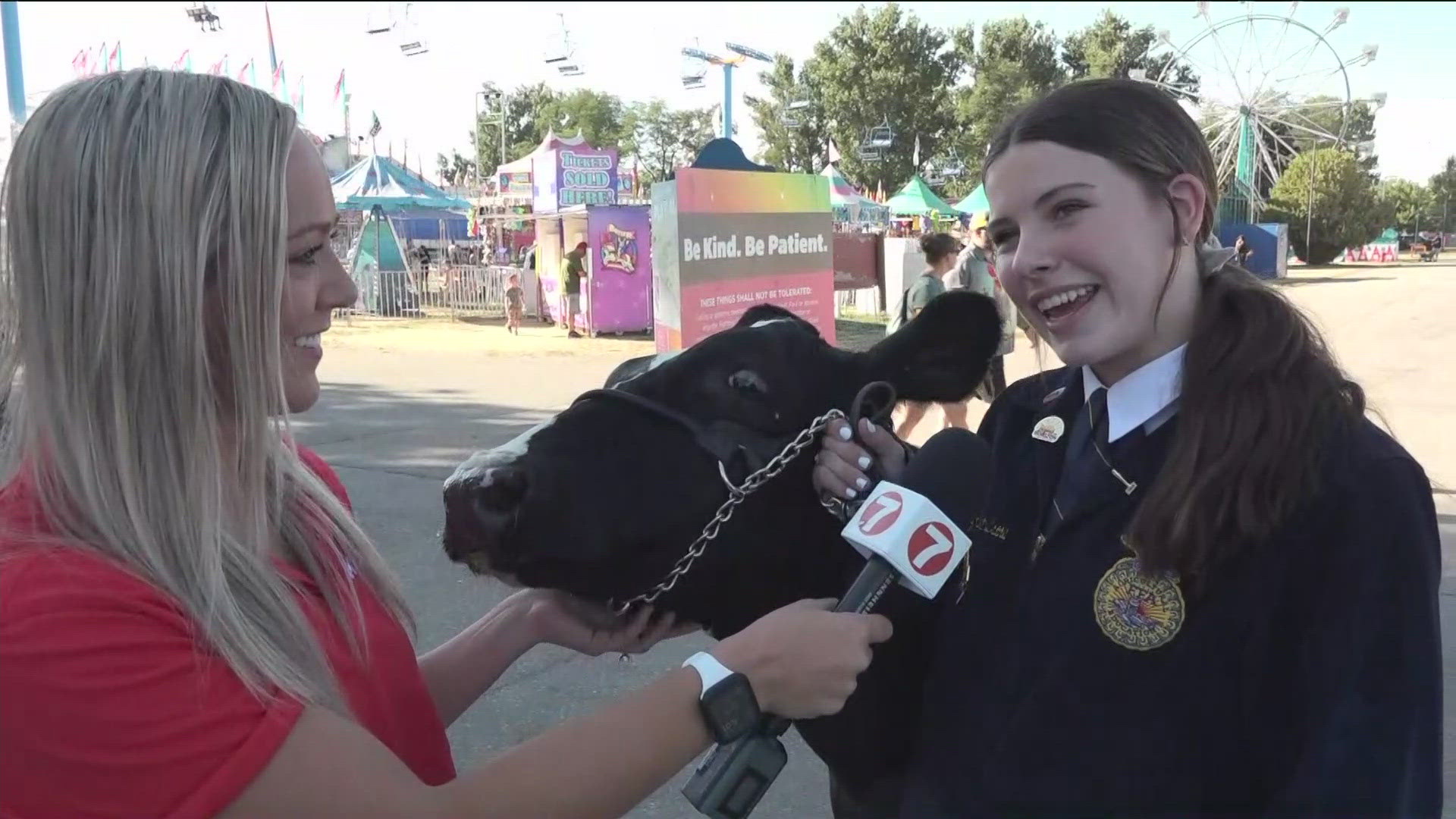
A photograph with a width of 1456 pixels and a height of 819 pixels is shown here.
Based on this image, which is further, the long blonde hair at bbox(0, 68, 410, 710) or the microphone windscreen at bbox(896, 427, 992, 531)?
the microphone windscreen at bbox(896, 427, 992, 531)

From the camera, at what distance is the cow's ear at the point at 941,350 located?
6.41 ft

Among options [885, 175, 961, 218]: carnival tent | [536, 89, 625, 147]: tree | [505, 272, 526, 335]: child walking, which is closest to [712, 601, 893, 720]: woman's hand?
[505, 272, 526, 335]: child walking

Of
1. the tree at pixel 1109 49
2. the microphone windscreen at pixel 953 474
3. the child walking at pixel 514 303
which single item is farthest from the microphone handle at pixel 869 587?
the tree at pixel 1109 49

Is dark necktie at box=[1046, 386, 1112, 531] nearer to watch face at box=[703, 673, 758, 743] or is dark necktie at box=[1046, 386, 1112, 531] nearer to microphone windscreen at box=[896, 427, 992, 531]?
microphone windscreen at box=[896, 427, 992, 531]

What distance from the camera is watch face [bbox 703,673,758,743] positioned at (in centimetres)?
124

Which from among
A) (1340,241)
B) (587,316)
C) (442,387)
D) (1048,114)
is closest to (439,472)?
(442,387)

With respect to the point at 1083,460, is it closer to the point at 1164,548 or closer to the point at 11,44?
the point at 1164,548

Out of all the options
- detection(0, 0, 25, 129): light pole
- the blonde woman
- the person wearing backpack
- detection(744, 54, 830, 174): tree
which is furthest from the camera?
detection(744, 54, 830, 174): tree

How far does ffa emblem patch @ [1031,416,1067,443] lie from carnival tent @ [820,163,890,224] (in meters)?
24.5

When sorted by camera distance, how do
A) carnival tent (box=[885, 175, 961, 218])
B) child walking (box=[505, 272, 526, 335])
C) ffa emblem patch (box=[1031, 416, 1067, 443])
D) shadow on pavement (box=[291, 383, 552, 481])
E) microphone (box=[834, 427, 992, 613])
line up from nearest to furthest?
microphone (box=[834, 427, 992, 613])
ffa emblem patch (box=[1031, 416, 1067, 443])
shadow on pavement (box=[291, 383, 552, 481])
child walking (box=[505, 272, 526, 335])
carnival tent (box=[885, 175, 961, 218])

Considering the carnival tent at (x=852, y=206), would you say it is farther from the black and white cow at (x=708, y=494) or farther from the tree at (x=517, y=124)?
the tree at (x=517, y=124)

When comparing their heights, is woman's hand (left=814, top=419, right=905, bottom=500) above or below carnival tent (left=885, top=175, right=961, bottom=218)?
below

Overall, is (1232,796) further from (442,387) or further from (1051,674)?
(442,387)

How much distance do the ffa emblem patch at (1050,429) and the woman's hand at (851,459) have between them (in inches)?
8.6
